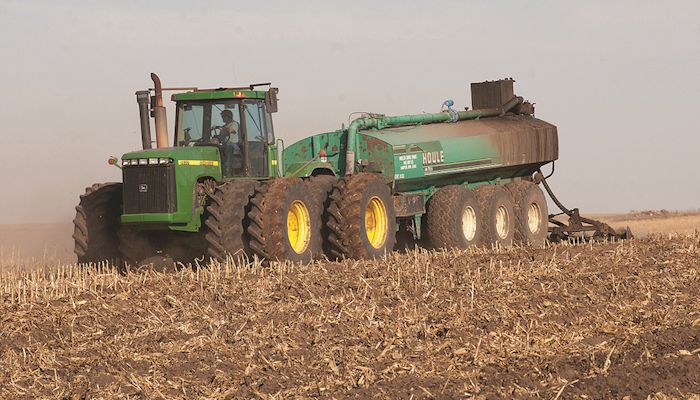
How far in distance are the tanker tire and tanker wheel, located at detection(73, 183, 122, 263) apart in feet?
8.71

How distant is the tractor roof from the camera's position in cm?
1538

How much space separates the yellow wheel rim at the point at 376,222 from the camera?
17.0 meters

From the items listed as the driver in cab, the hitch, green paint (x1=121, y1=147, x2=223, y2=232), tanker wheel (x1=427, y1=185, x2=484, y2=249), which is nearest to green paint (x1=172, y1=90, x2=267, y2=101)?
the driver in cab

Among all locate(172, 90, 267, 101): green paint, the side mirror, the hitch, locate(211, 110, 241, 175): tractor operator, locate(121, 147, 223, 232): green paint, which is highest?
locate(172, 90, 267, 101): green paint

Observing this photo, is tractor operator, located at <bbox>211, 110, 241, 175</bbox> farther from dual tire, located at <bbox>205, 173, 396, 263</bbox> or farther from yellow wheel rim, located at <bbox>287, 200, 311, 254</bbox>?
yellow wheel rim, located at <bbox>287, 200, 311, 254</bbox>

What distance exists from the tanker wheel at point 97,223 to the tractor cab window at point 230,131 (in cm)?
116

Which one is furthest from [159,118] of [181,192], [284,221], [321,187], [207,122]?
[321,187]

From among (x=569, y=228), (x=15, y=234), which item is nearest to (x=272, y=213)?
(x=569, y=228)

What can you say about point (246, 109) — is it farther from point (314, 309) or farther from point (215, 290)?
point (314, 309)

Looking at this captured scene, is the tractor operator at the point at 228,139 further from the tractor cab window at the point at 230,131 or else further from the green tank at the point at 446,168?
the green tank at the point at 446,168

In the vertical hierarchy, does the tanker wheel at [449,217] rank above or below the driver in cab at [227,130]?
below

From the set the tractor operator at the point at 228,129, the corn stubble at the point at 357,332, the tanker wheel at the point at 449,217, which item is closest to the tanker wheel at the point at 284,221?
the corn stubble at the point at 357,332

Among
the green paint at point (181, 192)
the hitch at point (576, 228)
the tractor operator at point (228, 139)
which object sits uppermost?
the tractor operator at point (228, 139)

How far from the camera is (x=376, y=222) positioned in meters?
17.3
